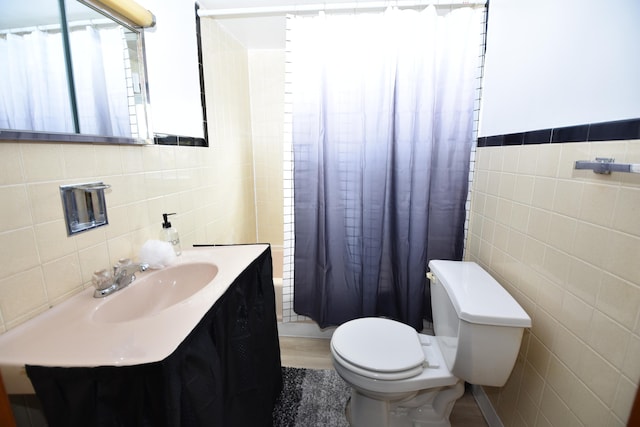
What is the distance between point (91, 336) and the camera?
2.35 feet

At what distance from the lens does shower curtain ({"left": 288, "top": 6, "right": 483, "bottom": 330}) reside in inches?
63.1

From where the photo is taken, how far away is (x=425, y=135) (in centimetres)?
167

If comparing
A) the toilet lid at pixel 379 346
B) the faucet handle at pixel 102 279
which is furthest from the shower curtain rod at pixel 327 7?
the toilet lid at pixel 379 346

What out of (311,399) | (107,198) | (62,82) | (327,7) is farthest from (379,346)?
(327,7)

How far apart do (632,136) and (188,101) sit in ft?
5.83

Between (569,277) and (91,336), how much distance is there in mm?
1394

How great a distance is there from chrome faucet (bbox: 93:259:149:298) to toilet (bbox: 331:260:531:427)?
0.85m

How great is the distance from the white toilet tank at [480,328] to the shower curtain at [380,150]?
539mm

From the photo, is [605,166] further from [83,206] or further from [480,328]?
[83,206]

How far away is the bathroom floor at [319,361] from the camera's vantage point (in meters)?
1.48

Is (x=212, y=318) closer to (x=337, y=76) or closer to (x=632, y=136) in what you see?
(x=632, y=136)

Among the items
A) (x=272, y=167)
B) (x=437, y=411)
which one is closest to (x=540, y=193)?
(x=437, y=411)

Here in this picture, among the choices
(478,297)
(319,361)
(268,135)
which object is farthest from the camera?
(268,135)

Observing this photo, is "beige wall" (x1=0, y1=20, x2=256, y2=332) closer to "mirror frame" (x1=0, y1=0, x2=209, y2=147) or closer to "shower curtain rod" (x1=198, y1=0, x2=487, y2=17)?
"mirror frame" (x1=0, y1=0, x2=209, y2=147)
